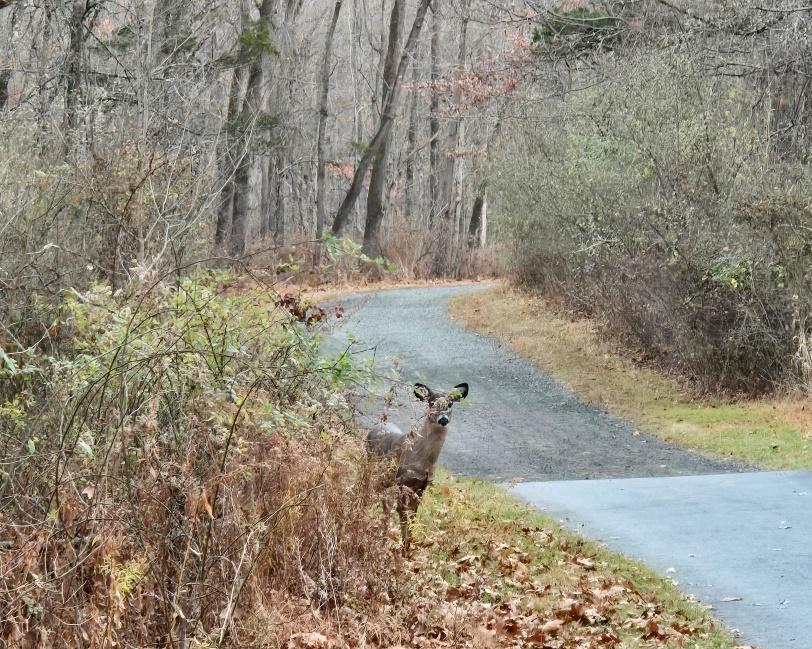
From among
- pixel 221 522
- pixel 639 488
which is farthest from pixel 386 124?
pixel 221 522

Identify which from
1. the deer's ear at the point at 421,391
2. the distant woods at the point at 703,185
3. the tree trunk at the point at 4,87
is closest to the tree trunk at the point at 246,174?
the distant woods at the point at 703,185

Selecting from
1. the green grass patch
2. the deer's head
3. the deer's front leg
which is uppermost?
the deer's head

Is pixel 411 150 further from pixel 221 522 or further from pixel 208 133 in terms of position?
pixel 221 522

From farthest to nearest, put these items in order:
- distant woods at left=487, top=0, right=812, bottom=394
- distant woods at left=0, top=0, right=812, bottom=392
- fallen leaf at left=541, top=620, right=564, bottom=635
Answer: distant woods at left=487, top=0, right=812, bottom=394 → distant woods at left=0, top=0, right=812, bottom=392 → fallen leaf at left=541, top=620, right=564, bottom=635

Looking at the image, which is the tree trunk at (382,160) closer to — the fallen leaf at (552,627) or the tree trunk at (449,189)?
the tree trunk at (449,189)

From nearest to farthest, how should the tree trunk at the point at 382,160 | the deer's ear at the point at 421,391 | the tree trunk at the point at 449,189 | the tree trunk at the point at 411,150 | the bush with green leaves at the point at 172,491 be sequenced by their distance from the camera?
the bush with green leaves at the point at 172,491
the deer's ear at the point at 421,391
the tree trunk at the point at 382,160
the tree trunk at the point at 449,189
the tree trunk at the point at 411,150

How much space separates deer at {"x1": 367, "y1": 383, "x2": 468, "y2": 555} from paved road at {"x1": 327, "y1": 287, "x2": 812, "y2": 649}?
51 centimetres

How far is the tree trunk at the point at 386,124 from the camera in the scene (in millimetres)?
38312

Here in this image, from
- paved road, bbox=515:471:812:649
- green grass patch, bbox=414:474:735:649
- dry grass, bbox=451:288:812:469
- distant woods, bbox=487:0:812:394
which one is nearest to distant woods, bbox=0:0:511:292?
green grass patch, bbox=414:474:735:649

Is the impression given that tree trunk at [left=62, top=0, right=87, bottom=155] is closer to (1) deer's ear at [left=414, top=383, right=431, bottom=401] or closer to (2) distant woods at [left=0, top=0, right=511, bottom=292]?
(2) distant woods at [left=0, top=0, right=511, bottom=292]

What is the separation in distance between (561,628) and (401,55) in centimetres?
3354

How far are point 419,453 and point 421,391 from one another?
439 millimetres

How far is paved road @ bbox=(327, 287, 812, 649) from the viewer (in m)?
8.30

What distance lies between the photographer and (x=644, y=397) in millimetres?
19328
